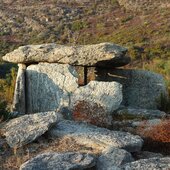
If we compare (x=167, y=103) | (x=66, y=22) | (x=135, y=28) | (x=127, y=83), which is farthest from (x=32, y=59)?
(x=66, y=22)

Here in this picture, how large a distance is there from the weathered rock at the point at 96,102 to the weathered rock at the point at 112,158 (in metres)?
2.20

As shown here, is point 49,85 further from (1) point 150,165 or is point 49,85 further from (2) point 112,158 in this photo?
(1) point 150,165

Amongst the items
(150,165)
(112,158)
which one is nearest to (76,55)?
(112,158)

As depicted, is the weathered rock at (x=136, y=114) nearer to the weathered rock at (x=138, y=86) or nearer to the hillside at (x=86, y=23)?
the weathered rock at (x=138, y=86)

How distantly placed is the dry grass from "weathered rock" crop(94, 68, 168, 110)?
503cm

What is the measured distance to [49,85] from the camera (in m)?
12.3

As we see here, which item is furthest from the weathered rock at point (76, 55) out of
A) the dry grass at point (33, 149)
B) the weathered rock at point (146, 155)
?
the weathered rock at point (146, 155)

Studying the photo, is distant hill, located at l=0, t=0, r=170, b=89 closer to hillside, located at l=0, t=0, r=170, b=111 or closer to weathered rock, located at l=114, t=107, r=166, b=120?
hillside, located at l=0, t=0, r=170, b=111

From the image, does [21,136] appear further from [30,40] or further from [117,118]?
[30,40]

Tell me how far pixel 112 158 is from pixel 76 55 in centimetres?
562

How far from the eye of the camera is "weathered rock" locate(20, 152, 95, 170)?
255 inches

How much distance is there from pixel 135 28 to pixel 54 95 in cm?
2736

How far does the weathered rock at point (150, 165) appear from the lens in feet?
20.5

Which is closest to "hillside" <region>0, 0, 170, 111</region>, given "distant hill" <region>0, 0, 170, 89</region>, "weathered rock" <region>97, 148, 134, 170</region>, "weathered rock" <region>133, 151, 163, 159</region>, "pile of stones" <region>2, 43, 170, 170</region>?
"distant hill" <region>0, 0, 170, 89</region>
